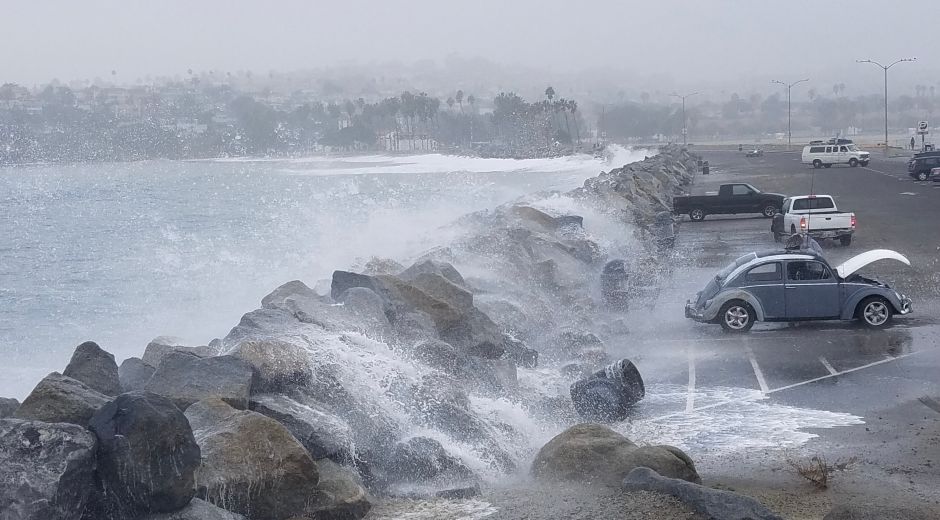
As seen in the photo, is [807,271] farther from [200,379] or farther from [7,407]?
[7,407]

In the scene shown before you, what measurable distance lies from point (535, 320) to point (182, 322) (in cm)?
1308

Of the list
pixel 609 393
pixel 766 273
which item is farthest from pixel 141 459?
pixel 766 273

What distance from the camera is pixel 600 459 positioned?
954 centimetres

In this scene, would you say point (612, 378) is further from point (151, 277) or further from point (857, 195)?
point (857, 195)

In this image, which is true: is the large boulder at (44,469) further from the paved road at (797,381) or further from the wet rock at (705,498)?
the paved road at (797,381)

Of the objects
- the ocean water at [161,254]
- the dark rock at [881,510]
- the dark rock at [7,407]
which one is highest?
the dark rock at [7,407]

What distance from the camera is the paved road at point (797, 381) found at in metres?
11.5

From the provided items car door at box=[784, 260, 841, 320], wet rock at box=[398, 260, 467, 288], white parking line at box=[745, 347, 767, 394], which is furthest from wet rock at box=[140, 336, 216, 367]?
car door at box=[784, 260, 841, 320]

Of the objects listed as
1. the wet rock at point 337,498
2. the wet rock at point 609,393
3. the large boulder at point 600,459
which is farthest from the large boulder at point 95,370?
the wet rock at point 609,393

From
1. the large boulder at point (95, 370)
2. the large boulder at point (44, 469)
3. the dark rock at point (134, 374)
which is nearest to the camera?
the large boulder at point (44, 469)

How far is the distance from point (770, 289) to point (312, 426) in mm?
11826

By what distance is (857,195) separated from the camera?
46219 millimetres

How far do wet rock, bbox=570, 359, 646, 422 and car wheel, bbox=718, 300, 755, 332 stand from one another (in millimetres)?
5953

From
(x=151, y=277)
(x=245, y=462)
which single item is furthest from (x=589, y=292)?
(x=151, y=277)
